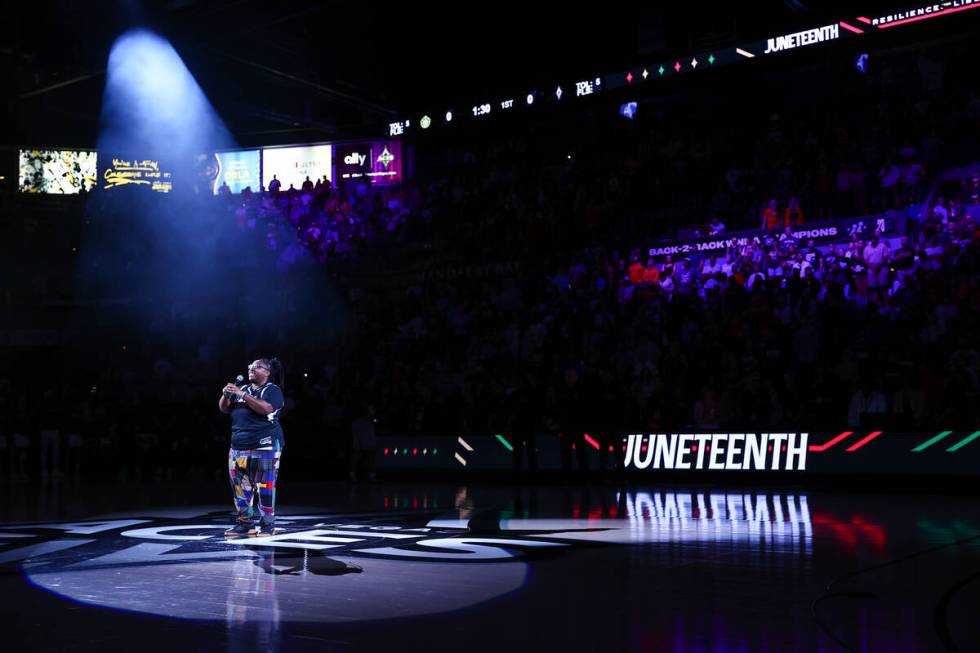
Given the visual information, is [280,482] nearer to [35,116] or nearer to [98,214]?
[98,214]

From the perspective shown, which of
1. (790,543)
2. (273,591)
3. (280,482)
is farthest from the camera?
(280,482)

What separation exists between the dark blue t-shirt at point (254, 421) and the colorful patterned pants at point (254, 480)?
0.07 metres

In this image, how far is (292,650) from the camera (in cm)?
433

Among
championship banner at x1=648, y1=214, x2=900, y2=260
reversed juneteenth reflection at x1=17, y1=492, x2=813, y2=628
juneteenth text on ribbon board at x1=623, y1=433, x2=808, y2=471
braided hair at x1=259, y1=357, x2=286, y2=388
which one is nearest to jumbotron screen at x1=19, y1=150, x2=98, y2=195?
championship banner at x1=648, y1=214, x2=900, y2=260

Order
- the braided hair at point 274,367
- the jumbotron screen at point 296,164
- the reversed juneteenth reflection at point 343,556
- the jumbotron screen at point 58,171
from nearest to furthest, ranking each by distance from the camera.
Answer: the reversed juneteenth reflection at point 343,556
the braided hair at point 274,367
the jumbotron screen at point 58,171
the jumbotron screen at point 296,164

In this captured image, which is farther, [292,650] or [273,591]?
[273,591]

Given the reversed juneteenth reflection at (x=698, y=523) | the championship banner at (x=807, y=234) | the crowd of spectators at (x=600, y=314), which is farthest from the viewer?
the championship banner at (x=807, y=234)

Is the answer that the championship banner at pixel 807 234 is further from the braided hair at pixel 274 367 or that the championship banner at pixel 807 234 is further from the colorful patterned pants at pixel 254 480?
the colorful patterned pants at pixel 254 480

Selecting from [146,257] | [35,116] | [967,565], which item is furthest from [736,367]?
[35,116]

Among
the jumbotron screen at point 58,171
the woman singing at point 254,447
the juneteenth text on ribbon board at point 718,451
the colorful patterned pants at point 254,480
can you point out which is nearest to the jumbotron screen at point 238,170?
the jumbotron screen at point 58,171

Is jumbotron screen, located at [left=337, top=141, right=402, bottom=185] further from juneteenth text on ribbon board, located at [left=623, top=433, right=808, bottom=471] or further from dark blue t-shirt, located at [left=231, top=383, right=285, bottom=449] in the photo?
dark blue t-shirt, located at [left=231, top=383, right=285, bottom=449]

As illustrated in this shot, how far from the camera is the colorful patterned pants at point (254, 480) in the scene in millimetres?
9039

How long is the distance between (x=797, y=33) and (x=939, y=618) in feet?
68.4

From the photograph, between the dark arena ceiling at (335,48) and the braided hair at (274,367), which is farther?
the dark arena ceiling at (335,48)
